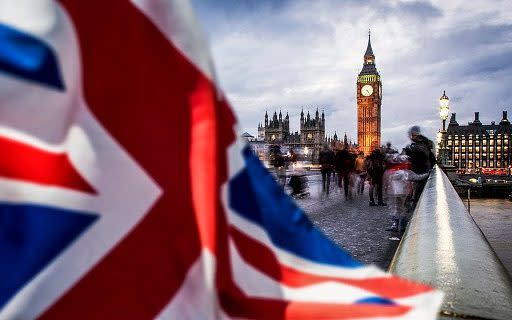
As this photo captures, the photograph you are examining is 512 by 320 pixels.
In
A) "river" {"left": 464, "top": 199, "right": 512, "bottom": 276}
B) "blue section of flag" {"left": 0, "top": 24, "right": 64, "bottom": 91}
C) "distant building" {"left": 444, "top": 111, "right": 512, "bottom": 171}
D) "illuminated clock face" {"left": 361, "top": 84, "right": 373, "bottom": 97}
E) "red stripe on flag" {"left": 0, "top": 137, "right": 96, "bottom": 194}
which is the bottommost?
"river" {"left": 464, "top": 199, "right": 512, "bottom": 276}

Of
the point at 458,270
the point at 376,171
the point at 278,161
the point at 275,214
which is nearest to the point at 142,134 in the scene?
the point at 275,214

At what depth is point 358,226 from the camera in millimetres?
6594

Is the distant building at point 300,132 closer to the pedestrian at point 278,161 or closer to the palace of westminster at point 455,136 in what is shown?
the palace of westminster at point 455,136

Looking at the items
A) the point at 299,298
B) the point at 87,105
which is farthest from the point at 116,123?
the point at 299,298

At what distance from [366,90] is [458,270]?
115 metres

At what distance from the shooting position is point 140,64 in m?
0.97

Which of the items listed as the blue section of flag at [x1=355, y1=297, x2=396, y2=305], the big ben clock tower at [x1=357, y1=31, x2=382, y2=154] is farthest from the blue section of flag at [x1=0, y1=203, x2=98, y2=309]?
the big ben clock tower at [x1=357, y1=31, x2=382, y2=154]

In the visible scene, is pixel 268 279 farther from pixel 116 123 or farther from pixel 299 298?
pixel 116 123

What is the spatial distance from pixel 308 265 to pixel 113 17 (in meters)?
0.86

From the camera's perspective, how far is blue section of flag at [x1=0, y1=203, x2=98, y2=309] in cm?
78

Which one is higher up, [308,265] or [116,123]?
[116,123]

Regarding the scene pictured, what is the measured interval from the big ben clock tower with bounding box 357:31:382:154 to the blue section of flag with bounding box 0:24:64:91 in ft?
350

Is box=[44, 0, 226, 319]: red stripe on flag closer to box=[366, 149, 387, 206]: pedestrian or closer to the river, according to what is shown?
the river

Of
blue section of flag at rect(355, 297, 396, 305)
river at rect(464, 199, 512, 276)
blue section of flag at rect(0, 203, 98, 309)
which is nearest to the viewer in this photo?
blue section of flag at rect(0, 203, 98, 309)
